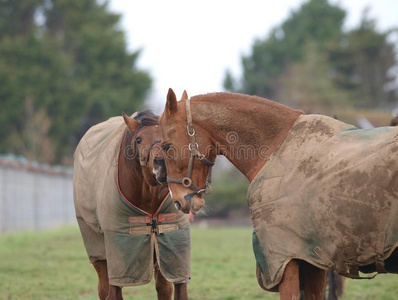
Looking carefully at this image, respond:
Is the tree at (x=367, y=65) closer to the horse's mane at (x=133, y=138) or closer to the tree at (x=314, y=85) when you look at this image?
the tree at (x=314, y=85)

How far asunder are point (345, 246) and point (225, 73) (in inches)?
1868

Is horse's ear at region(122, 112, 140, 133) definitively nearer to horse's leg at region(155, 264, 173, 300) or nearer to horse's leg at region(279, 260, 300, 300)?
horse's leg at region(155, 264, 173, 300)

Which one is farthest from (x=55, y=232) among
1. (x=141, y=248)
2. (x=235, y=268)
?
(x=141, y=248)

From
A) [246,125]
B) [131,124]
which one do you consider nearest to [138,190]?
[131,124]

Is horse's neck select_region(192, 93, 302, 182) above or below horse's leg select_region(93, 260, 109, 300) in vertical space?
above

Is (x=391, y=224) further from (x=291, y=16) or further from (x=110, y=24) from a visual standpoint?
(x=291, y=16)

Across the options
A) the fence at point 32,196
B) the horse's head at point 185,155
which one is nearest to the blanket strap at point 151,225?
the horse's head at point 185,155

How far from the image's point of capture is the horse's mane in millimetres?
6047

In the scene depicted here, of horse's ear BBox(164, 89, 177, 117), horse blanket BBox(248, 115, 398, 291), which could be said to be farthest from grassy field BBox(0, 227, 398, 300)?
horse's ear BBox(164, 89, 177, 117)

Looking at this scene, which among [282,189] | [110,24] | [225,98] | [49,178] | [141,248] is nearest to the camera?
[282,189]

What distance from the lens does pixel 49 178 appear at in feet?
77.6

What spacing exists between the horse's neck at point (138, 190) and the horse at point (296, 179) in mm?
1099

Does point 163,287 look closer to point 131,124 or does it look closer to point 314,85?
point 131,124

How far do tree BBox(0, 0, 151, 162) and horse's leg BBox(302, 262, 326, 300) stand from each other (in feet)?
94.6
